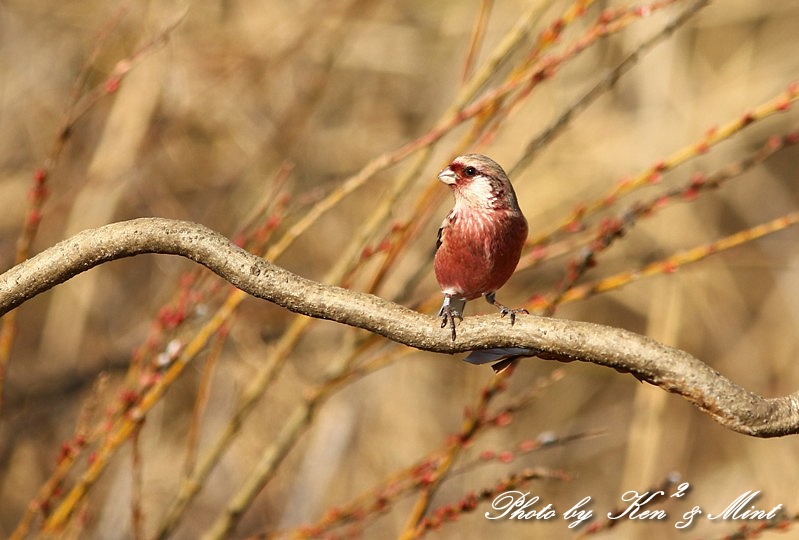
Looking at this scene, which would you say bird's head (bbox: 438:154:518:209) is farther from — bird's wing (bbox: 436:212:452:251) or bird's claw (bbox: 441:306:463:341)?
bird's claw (bbox: 441:306:463:341)

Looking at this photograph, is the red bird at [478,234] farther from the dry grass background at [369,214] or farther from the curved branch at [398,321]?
the dry grass background at [369,214]

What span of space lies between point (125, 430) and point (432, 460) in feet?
2.43

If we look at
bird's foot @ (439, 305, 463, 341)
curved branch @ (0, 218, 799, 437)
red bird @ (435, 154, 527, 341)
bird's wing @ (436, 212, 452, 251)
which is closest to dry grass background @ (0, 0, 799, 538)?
bird's wing @ (436, 212, 452, 251)

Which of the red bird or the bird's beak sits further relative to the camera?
the bird's beak

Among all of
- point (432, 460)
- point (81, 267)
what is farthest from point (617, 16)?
point (81, 267)

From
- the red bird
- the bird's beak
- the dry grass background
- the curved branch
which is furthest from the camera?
the dry grass background

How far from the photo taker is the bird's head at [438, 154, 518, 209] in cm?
169

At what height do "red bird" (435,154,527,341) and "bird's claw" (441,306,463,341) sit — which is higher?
"red bird" (435,154,527,341)

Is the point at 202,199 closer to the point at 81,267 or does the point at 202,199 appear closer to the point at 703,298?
the point at 703,298

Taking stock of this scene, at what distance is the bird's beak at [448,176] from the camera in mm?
1737

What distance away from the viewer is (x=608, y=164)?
20.2 feet

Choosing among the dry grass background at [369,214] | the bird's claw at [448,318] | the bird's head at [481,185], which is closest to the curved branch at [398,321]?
the bird's claw at [448,318]

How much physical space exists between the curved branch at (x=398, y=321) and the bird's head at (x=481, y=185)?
1.12ft

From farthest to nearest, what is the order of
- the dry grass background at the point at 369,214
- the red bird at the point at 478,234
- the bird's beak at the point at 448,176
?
the dry grass background at the point at 369,214, the bird's beak at the point at 448,176, the red bird at the point at 478,234
